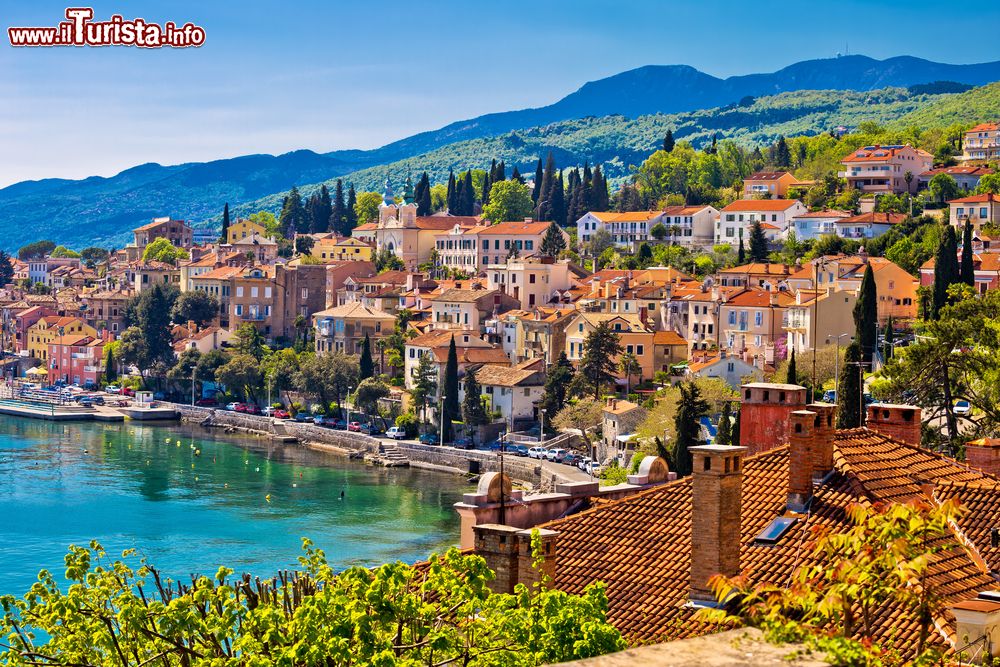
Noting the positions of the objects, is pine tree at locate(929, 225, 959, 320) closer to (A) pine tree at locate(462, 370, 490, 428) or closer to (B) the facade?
(A) pine tree at locate(462, 370, 490, 428)

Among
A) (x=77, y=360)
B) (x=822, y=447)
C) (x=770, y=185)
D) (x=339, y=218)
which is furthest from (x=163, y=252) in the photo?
(x=822, y=447)

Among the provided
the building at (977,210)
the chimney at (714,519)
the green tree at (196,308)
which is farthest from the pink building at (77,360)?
the chimney at (714,519)

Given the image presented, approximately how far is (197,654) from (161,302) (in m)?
73.1

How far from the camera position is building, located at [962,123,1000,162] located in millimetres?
83188

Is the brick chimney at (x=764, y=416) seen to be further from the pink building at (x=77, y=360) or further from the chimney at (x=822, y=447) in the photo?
the pink building at (x=77, y=360)

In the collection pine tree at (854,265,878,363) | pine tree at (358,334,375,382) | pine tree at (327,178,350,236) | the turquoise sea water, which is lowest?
the turquoise sea water

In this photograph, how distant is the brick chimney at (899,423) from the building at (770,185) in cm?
6911

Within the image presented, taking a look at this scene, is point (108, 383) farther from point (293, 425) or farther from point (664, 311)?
point (664, 311)

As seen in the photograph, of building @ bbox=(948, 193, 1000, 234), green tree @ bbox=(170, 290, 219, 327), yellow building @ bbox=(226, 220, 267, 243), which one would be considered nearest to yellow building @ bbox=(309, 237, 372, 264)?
green tree @ bbox=(170, 290, 219, 327)

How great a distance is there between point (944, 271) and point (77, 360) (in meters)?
52.3

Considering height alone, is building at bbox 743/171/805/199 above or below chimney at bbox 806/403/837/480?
above

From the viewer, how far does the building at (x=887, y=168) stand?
77.0 m

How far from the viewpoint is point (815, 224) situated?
71.6m

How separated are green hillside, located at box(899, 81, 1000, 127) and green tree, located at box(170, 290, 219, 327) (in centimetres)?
6084
